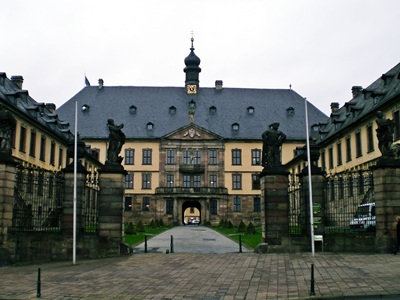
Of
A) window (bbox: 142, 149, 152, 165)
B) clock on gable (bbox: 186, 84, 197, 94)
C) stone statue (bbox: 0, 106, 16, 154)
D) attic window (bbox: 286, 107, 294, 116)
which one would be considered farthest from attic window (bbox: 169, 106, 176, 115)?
stone statue (bbox: 0, 106, 16, 154)

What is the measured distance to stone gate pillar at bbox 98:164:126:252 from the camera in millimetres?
20219

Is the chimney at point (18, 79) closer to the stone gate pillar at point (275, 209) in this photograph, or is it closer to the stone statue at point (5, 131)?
the stone statue at point (5, 131)

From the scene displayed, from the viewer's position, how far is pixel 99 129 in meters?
66.8

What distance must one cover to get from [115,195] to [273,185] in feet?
21.5

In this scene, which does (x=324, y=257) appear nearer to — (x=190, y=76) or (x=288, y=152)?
(x=288, y=152)

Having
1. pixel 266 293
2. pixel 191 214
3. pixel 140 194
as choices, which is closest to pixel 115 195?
pixel 266 293

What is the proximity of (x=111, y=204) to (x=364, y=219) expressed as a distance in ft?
35.6

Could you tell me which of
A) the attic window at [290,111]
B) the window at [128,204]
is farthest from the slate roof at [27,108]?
the attic window at [290,111]

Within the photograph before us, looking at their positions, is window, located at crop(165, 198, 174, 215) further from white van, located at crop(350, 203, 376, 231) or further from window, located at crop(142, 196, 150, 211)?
white van, located at crop(350, 203, 376, 231)

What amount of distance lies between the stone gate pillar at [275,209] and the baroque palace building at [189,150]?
146ft

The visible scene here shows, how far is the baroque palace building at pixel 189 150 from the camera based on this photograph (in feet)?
217

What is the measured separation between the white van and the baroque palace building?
43.1m

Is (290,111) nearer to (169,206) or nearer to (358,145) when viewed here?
(169,206)

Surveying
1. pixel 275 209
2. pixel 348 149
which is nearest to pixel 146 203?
pixel 348 149
